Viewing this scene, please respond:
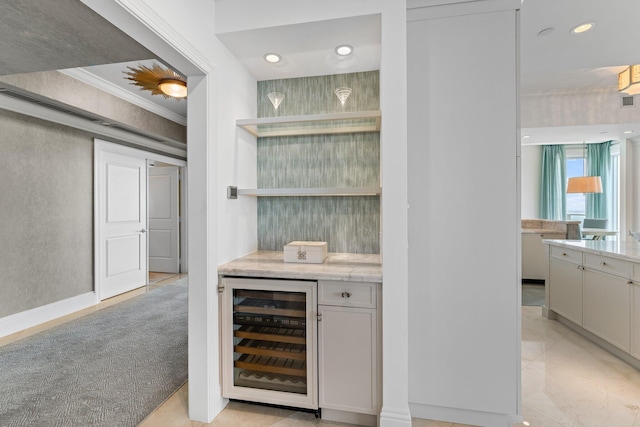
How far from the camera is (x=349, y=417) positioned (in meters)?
1.84

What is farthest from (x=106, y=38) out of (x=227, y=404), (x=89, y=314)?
(x=89, y=314)

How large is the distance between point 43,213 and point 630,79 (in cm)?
656

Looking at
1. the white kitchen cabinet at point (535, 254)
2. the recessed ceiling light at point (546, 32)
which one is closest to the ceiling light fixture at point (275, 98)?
the recessed ceiling light at point (546, 32)

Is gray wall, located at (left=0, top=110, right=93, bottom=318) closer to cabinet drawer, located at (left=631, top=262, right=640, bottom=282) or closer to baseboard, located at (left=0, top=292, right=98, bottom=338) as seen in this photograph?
baseboard, located at (left=0, top=292, right=98, bottom=338)

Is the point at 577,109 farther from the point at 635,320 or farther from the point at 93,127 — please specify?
the point at 93,127

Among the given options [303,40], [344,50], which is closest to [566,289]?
[344,50]

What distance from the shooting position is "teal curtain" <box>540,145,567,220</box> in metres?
6.96

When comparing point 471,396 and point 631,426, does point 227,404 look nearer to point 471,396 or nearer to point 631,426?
point 471,396

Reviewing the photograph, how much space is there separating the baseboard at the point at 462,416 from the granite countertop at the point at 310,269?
2.81ft

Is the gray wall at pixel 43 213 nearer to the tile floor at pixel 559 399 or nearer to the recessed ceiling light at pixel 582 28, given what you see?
the tile floor at pixel 559 399

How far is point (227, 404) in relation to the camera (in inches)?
78.8

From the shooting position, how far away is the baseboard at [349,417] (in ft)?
5.94

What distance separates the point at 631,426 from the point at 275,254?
93.4 inches

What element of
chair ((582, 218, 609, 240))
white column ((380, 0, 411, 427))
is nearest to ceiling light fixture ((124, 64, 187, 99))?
white column ((380, 0, 411, 427))
